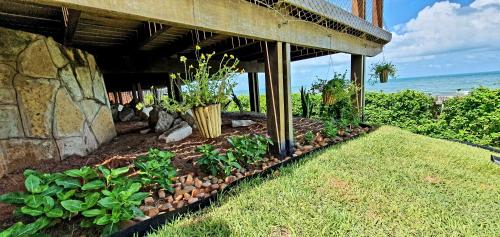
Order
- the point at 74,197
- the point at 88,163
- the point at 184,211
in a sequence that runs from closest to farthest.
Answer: the point at 74,197
the point at 184,211
the point at 88,163

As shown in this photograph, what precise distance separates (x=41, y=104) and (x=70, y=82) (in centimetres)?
45

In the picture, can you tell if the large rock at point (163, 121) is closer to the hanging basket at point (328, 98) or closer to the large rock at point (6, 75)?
the large rock at point (6, 75)

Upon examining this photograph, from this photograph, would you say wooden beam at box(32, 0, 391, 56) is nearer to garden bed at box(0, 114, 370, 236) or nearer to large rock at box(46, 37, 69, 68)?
garden bed at box(0, 114, 370, 236)

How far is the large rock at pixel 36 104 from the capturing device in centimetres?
201

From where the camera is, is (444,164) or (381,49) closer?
(444,164)

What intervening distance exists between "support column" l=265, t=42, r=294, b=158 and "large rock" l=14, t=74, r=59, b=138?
214 centimetres

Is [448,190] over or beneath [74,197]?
beneath

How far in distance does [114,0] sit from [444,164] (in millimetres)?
3396

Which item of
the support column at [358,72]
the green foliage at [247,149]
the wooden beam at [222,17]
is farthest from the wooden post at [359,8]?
the green foliage at [247,149]

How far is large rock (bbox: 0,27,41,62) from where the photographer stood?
1.97 meters

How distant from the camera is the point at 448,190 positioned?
1977 millimetres

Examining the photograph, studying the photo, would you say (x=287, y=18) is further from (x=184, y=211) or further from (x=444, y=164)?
(x=444, y=164)

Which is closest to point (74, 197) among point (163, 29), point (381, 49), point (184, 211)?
point (184, 211)

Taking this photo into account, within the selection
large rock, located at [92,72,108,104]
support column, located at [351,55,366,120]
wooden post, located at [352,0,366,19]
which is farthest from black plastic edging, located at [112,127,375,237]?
support column, located at [351,55,366,120]
